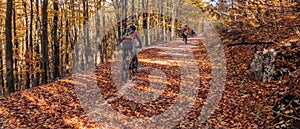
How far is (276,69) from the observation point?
7977mm

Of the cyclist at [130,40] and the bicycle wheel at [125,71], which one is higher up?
the cyclist at [130,40]

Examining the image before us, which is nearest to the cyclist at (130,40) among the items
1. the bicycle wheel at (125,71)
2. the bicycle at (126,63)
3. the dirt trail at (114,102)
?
the bicycle at (126,63)

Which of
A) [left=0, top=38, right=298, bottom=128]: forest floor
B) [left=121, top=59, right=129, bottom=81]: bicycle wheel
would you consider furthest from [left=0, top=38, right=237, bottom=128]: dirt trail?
[left=121, top=59, right=129, bottom=81]: bicycle wheel

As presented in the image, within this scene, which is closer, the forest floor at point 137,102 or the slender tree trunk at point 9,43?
the forest floor at point 137,102

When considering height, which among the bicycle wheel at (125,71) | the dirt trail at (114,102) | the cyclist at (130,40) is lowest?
the dirt trail at (114,102)

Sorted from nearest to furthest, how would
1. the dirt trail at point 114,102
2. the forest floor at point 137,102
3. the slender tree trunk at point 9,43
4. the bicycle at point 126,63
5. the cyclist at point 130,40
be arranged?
the forest floor at point 137,102 → the dirt trail at point 114,102 → the cyclist at point 130,40 → the bicycle at point 126,63 → the slender tree trunk at point 9,43

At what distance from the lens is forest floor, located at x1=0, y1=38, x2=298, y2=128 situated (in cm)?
668

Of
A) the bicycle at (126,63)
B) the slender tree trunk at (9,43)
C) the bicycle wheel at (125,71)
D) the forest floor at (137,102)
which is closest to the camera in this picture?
the forest floor at (137,102)

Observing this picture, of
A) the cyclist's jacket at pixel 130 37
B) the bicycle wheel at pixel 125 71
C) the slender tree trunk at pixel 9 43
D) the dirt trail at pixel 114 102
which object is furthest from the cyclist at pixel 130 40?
the slender tree trunk at pixel 9 43

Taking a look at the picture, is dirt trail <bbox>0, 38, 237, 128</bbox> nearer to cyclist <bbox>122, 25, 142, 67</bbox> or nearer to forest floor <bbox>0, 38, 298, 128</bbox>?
forest floor <bbox>0, 38, 298, 128</bbox>

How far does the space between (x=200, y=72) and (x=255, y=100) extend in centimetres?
446

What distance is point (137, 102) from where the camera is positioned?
8.34 meters

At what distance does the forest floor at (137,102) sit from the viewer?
6.68m

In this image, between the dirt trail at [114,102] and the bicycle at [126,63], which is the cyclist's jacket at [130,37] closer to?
the bicycle at [126,63]
